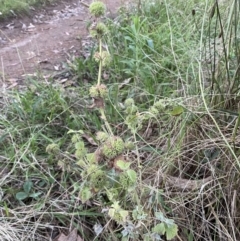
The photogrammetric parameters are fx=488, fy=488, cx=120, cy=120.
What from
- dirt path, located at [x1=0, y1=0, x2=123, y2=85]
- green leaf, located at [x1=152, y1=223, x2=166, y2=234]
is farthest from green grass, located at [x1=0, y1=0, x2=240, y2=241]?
dirt path, located at [x1=0, y1=0, x2=123, y2=85]

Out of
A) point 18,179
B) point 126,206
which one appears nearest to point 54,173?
point 18,179

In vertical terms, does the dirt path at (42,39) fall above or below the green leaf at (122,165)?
below

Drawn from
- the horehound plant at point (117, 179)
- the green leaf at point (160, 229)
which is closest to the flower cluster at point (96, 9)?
the horehound plant at point (117, 179)

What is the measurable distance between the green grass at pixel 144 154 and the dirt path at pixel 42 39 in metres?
0.58

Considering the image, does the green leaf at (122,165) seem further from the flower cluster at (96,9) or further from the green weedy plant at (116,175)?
the flower cluster at (96,9)

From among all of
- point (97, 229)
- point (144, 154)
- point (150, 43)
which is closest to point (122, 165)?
point (97, 229)

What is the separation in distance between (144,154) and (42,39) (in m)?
2.14

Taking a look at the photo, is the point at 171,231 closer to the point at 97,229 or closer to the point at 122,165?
the point at 122,165

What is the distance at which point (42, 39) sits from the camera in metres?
4.17

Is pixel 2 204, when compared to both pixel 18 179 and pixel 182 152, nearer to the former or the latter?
pixel 18 179

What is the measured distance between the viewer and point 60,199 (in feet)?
7.35

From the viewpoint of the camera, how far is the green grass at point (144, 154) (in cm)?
200

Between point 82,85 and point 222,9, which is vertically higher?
point 222,9

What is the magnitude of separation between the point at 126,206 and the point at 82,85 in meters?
1.30
